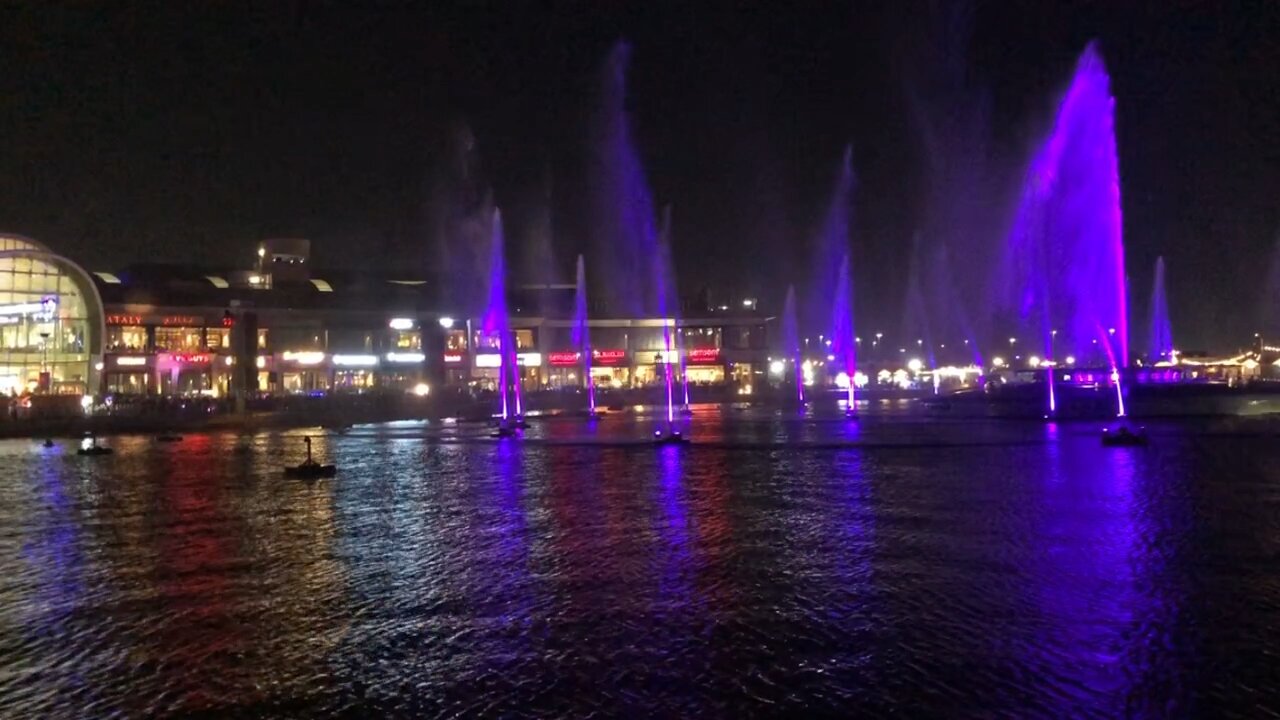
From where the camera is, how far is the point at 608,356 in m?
116

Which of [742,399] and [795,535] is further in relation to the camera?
[742,399]

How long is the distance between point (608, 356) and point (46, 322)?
59581mm

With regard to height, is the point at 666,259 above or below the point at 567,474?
above

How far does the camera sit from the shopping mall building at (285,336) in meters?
76.7

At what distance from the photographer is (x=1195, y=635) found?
995 cm

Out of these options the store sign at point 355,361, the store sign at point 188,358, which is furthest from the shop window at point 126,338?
the store sign at point 355,361

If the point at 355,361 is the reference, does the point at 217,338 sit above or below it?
Answer: above

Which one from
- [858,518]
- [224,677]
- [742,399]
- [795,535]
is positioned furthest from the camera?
[742,399]

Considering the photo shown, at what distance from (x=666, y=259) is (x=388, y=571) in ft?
233

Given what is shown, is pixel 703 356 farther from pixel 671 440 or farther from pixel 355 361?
pixel 671 440

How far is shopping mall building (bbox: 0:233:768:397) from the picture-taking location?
76.7 meters

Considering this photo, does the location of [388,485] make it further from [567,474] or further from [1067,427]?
[1067,427]

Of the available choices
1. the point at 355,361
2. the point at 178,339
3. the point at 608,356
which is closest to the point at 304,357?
the point at 355,361

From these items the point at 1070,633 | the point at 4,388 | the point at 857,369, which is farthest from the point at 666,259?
the point at 857,369
